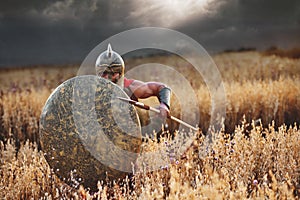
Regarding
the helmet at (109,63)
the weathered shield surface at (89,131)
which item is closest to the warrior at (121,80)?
the helmet at (109,63)

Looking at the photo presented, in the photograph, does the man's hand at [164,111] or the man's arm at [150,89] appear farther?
the man's arm at [150,89]

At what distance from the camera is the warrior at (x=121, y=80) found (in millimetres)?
4141

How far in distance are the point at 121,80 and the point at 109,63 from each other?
0.86ft

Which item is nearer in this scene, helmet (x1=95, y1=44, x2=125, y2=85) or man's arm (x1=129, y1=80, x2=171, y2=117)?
helmet (x1=95, y1=44, x2=125, y2=85)

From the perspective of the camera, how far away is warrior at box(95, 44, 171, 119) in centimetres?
414

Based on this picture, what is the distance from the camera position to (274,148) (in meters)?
4.45

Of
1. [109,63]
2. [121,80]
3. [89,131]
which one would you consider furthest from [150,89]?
[89,131]

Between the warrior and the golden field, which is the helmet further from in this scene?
the golden field

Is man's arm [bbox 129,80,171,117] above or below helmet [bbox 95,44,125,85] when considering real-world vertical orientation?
below

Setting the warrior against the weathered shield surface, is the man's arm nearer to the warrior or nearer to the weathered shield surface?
the warrior

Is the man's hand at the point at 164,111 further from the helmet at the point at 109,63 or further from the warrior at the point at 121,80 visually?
the helmet at the point at 109,63

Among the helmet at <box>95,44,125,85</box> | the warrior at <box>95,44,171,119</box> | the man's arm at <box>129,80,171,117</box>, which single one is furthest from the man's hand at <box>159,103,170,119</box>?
the helmet at <box>95,44,125,85</box>

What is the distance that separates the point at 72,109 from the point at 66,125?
6.4 inches

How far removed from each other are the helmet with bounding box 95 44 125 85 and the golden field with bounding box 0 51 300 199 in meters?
1.08
